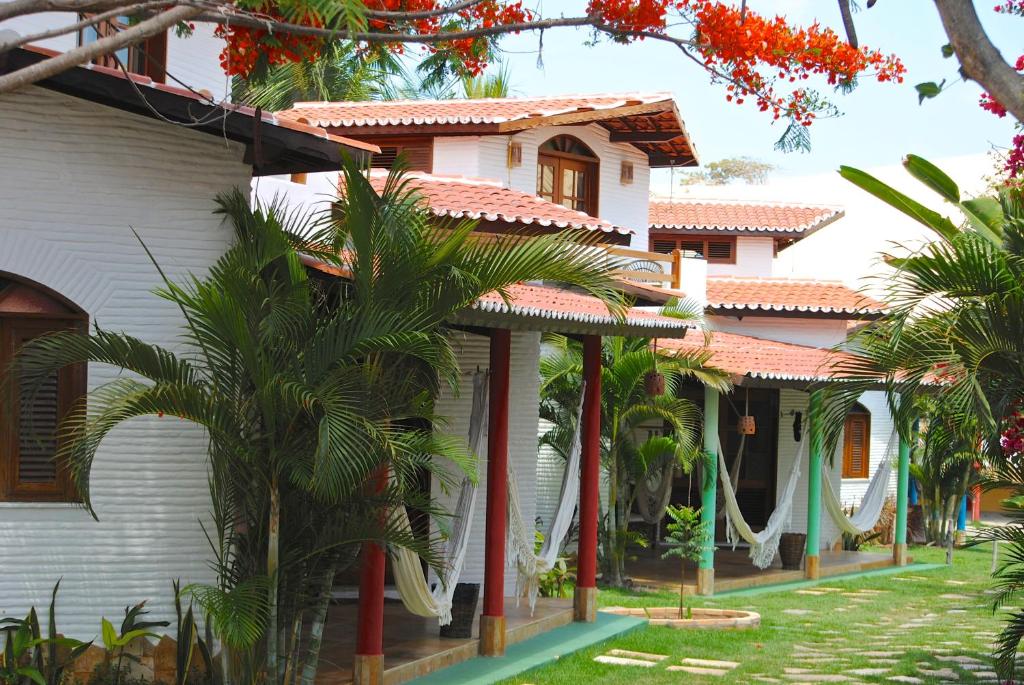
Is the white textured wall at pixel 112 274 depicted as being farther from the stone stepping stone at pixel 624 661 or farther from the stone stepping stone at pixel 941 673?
the stone stepping stone at pixel 941 673

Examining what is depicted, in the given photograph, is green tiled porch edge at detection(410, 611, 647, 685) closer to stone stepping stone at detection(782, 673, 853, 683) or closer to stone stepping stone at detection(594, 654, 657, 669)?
stone stepping stone at detection(594, 654, 657, 669)

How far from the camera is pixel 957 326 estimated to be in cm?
876

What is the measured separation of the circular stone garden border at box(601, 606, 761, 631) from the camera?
13.1 m

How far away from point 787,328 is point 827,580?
5.29 m

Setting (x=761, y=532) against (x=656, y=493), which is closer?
(x=761, y=532)

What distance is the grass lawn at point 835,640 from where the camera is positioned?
10.5 metres

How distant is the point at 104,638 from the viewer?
312 inches

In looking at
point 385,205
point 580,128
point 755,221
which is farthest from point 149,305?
point 755,221

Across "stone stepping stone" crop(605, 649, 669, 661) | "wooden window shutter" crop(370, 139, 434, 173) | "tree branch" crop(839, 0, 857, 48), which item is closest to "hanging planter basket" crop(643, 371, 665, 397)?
"stone stepping stone" crop(605, 649, 669, 661)

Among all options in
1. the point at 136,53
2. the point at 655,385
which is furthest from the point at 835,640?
the point at 136,53

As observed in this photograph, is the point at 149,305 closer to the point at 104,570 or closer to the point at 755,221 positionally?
the point at 104,570

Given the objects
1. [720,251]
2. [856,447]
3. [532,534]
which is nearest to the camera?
[532,534]

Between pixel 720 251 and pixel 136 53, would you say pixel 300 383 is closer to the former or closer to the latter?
pixel 136 53

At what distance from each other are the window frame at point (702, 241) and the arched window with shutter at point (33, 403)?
17240mm
